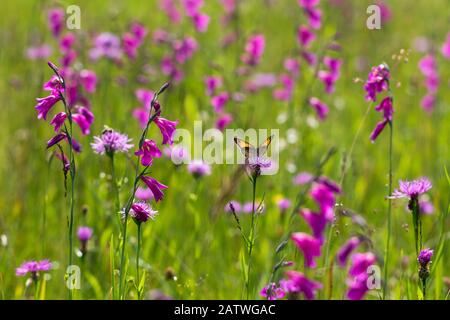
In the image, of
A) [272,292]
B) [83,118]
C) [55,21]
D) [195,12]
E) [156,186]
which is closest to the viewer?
[156,186]

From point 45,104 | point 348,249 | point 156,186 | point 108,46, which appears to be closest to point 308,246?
point 348,249

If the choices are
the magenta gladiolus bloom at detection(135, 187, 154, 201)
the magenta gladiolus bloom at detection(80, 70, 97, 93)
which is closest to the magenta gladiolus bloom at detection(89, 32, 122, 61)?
the magenta gladiolus bloom at detection(80, 70, 97, 93)

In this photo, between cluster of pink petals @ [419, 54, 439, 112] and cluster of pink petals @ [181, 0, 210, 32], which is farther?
cluster of pink petals @ [419, 54, 439, 112]

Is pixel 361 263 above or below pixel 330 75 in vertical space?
below

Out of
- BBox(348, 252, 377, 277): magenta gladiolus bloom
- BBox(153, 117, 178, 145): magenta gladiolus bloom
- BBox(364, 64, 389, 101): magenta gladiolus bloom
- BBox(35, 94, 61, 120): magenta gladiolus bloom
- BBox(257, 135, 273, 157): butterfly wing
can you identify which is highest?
BBox(364, 64, 389, 101): magenta gladiolus bloom

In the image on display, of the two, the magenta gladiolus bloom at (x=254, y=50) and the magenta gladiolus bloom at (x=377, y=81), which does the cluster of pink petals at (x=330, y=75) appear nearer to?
the magenta gladiolus bloom at (x=254, y=50)

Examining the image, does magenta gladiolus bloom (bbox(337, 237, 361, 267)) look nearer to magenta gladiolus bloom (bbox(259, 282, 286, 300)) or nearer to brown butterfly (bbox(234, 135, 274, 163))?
magenta gladiolus bloom (bbox(259, 282, 286, 300))

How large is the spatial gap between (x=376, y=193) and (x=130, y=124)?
53.6 inches

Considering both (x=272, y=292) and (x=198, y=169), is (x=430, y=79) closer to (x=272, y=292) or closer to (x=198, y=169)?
(x=198, y=169)

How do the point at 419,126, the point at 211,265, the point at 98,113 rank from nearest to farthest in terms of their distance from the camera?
the point at 211,265, the point at 98,113, the point at 419,126

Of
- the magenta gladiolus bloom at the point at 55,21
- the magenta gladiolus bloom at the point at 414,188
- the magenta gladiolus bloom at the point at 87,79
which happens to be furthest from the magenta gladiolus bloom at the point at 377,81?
the magenta gladiolus bloom at the point at 55,21
